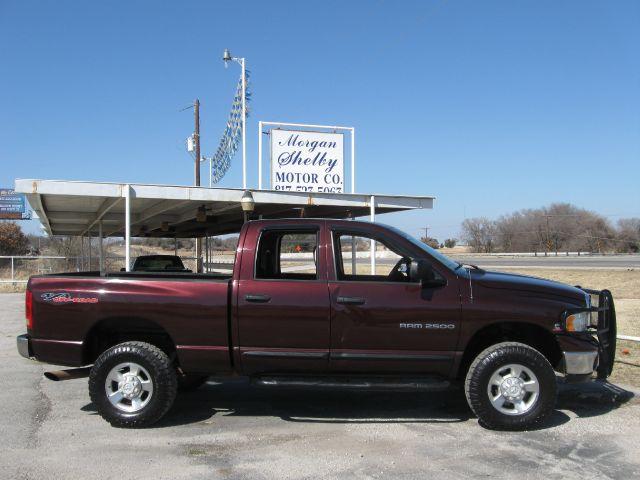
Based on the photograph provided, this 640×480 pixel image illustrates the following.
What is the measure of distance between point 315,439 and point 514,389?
190 cm

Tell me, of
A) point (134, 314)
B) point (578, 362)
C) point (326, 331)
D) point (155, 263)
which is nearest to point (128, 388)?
point (134, 314)

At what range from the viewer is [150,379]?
543 cm

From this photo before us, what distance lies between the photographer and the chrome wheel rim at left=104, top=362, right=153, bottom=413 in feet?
17.7

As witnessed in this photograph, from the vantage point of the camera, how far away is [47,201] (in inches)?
475

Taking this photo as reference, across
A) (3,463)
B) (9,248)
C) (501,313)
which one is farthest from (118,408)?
(9,248)

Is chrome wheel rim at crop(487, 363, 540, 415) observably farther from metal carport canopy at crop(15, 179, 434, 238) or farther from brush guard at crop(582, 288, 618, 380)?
metal carport canopy at crop(15, 179, 434, 238)

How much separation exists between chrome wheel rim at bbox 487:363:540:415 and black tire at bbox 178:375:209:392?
11.1 feet

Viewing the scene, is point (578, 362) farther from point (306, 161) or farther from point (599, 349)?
point (306, 161)

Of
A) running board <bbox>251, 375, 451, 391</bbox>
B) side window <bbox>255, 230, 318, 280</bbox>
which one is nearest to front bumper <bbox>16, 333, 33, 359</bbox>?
running board <bbox>251, 375, 451, 391</bbox>

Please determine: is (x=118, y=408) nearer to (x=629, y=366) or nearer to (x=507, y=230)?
(x=629, y=366)

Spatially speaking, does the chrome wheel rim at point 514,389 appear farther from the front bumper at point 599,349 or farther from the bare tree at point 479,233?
the bare tree at point 479,233

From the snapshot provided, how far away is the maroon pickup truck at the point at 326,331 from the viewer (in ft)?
17.3

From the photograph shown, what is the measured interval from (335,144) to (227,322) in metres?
6.45

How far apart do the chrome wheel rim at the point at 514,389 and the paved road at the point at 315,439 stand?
24 centimetres
